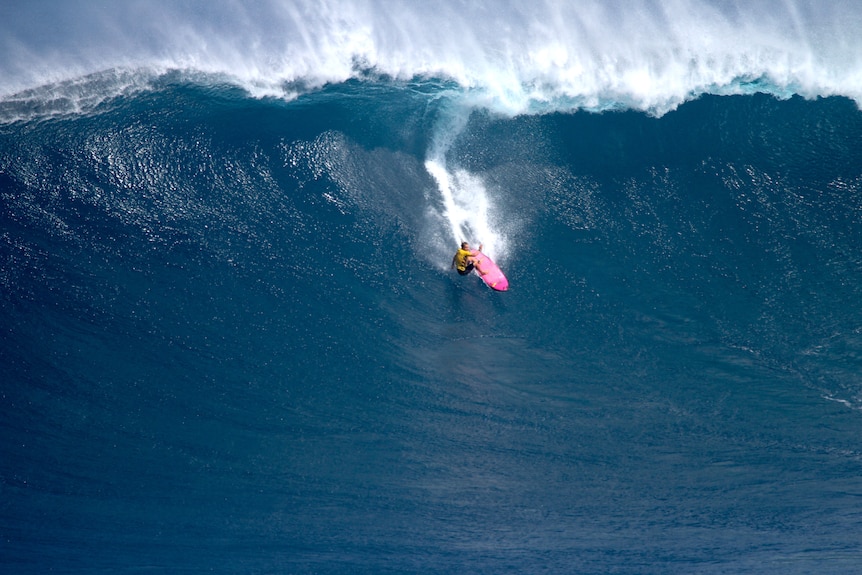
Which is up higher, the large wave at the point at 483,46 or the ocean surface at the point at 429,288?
the large wave at the point at 483,46

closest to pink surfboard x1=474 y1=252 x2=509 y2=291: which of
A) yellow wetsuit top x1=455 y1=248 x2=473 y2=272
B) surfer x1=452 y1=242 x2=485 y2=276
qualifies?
surfer x1=452 y1=242 x2=485 y2=276

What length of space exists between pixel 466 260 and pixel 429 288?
1124mm

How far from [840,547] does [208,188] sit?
15912 mm

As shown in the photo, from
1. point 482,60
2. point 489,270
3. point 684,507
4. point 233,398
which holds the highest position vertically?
point 482,60

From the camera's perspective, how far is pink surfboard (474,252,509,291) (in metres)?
16.5

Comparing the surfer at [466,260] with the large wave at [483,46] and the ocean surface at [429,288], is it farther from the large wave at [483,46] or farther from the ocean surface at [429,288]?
the large wave at [483,46]

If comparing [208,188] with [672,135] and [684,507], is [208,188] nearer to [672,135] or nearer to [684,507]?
[672,135]

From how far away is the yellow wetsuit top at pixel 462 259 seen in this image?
16531mm

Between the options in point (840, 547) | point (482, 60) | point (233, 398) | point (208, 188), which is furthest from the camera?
point (482, 60)

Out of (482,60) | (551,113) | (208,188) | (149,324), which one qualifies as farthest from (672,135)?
(149,324)

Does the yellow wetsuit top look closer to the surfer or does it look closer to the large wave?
the surfer

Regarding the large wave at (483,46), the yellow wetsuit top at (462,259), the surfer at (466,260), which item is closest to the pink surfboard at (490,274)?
the surfer at (466,260)

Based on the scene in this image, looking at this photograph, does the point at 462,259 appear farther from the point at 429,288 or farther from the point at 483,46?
the point at 483,46

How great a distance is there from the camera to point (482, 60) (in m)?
20.1
